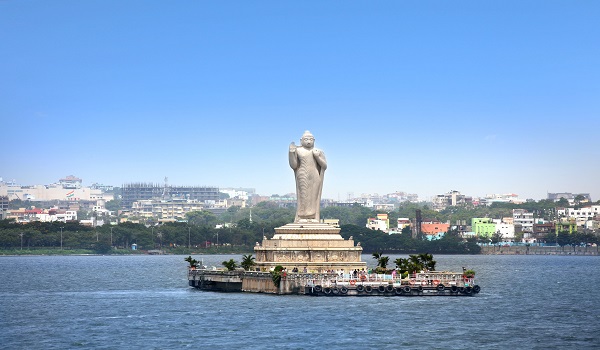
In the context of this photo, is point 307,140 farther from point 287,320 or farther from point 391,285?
point 287,320

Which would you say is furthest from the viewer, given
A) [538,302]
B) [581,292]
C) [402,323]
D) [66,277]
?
[66,277]

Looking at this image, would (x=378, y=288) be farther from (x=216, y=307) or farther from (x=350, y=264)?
(x=216, y=307)

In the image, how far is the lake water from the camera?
67.8m

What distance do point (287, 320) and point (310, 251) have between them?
2103 cm

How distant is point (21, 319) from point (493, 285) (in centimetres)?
5687

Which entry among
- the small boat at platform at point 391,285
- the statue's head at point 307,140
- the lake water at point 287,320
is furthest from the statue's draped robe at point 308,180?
the small boat at platform at point 391,285

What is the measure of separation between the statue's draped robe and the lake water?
33.4 feet

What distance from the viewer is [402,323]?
248 ft

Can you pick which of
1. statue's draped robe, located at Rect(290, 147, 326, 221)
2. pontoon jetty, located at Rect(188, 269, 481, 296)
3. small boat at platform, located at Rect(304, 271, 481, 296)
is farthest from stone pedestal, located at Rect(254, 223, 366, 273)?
small boat at platform, located at Rect(304, 271, 481, 296)

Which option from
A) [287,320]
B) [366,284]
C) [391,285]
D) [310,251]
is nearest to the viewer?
[287,320]

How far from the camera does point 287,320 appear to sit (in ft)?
251

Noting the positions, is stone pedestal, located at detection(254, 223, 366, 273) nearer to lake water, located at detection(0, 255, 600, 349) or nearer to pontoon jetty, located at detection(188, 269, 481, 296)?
pontoon jetty, located at detection(188, 269, 481, 296)

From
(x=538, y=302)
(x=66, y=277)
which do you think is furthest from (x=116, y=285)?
(x=538, y=302)

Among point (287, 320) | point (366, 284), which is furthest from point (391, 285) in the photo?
point (287, 320)
